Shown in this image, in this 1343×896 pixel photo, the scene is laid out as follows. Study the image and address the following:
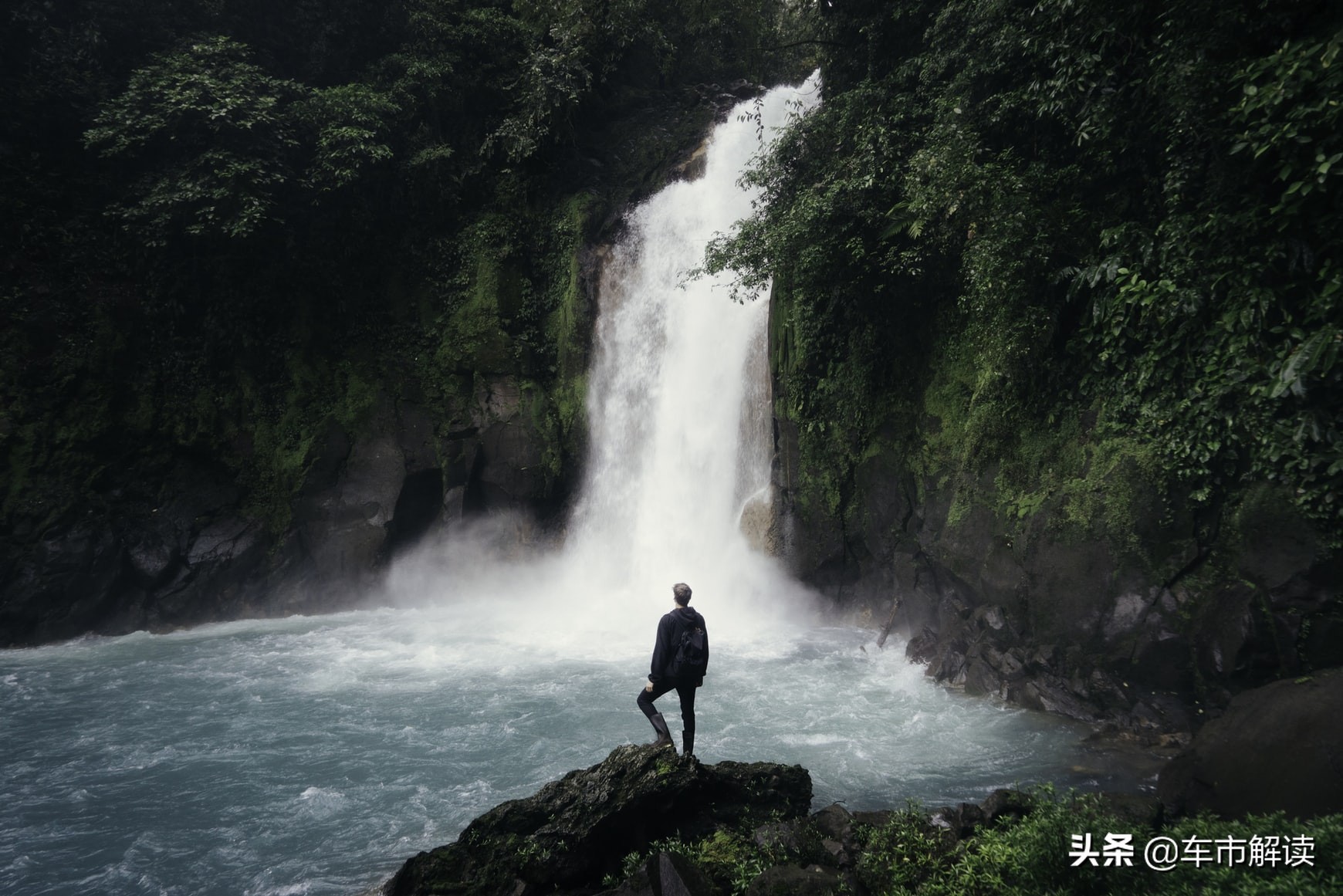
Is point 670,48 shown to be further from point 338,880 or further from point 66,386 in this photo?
point 338,880

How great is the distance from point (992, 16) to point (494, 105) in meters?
11.7

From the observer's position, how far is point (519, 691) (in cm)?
961

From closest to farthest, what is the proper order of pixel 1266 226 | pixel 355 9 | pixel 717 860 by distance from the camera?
pixel 717 860 → pixel 1266 226 → pixel 355 9

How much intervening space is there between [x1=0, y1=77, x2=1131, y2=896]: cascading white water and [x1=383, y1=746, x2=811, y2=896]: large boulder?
3.67 feet

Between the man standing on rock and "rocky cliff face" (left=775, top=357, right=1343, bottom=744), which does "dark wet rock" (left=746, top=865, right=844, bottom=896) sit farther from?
"rocky cliff face" (left=775, top=357, right=1343, bottom=744)

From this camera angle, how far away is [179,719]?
355 inches

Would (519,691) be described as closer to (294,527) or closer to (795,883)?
(795,883)

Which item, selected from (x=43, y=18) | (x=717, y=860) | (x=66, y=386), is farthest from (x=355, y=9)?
(x=717, y=860)

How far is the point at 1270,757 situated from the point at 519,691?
775 centimetres

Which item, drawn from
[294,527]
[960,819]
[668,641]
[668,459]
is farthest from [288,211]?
[960,819]

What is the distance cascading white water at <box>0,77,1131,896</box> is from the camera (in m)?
6.45

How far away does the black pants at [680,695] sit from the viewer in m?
5.92

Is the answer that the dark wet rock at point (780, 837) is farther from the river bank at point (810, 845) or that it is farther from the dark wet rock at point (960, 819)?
the dark wet rock at point (960, 819)

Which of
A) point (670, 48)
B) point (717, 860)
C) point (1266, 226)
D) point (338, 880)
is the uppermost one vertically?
point (670, 48)
